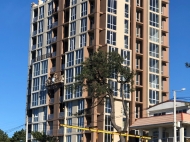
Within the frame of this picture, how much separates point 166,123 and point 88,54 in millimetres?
26547

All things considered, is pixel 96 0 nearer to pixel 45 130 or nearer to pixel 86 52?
pixel 86 52

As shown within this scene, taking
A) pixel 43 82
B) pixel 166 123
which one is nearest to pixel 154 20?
pixel 43 82

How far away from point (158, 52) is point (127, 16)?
10053mm

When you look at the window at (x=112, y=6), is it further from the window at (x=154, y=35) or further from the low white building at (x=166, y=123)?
the low white building at (x=166, y=123)

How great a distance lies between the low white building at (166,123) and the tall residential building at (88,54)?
10.9 meters

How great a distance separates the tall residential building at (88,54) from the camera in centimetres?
8744

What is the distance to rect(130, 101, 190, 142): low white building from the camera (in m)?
66.6

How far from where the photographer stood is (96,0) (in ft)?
293

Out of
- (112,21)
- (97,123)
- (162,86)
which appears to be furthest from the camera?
(162,86)

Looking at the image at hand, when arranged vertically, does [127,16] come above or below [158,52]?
above

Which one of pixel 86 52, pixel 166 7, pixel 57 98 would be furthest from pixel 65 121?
pixel 166 7

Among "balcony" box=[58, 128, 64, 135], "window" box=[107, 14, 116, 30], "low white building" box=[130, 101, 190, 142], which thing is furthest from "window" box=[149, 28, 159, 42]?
"balcony" box=[58, 128, 64, 135]

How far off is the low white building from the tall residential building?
428 inches

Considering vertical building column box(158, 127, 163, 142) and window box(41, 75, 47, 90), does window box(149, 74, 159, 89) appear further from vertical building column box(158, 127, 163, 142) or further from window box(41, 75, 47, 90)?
vertical building column box(158, 127, 163, 142)
